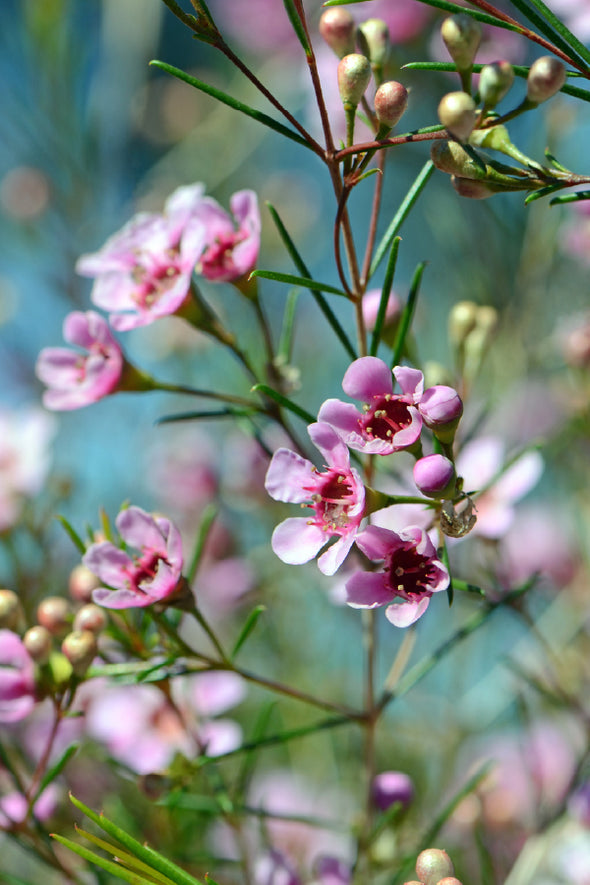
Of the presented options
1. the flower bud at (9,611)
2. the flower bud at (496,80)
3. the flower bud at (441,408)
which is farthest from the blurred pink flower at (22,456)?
the flower bud at (496,80)

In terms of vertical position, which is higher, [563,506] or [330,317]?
[330,317]

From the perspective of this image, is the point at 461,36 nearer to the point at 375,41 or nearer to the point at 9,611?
the point at 375,41

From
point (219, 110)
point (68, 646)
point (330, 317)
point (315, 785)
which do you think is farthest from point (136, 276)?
point (219, 110)

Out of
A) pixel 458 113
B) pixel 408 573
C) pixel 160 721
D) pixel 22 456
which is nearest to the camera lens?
pixel 458 113

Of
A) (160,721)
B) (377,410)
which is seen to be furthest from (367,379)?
(160,721)

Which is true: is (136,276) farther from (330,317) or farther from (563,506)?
(563,506)

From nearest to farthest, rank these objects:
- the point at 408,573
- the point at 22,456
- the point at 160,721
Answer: the point at 408,573
the point at 160,721
the point at 22,456
